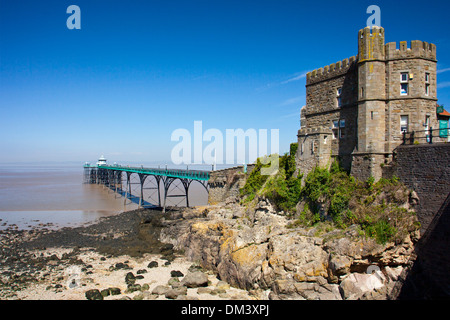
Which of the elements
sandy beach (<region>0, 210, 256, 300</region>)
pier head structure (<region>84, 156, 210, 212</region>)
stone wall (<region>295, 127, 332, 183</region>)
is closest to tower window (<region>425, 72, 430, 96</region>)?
stone wall (<region>295, 127, 332, 183</region>)

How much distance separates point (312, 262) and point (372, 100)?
329 inches

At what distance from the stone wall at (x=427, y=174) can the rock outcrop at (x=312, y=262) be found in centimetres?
124

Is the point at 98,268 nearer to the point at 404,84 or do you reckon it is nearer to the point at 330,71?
the point at 330,71

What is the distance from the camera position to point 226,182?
26.7 meters

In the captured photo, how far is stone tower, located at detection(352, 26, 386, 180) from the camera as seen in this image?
15.3 meters

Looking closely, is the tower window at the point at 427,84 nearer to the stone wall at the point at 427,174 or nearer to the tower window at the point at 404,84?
the tower window at the point at 404,84

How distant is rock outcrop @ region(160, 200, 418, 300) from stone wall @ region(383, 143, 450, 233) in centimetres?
124

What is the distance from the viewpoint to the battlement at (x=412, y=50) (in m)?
15.0

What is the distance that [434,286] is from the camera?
11461mm

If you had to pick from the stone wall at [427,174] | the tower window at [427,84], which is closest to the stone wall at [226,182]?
the stone wall at [427,174]

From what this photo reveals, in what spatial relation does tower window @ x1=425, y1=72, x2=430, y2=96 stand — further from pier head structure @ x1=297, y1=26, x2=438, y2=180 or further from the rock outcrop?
the rock outcrop

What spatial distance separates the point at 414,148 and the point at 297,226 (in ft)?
21.2
